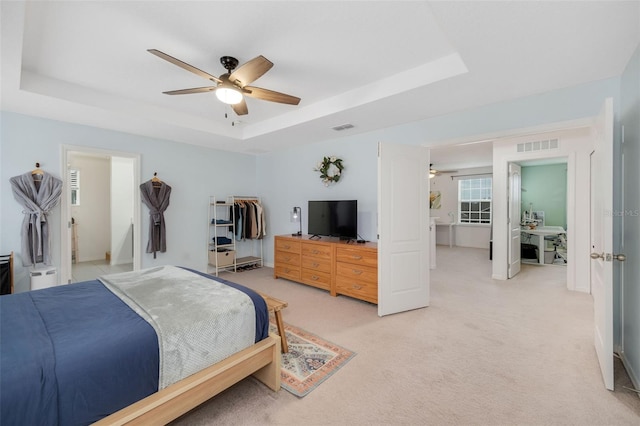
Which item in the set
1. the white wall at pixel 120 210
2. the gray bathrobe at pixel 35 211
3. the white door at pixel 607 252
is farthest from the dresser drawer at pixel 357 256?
the white wall at pixel 120 210

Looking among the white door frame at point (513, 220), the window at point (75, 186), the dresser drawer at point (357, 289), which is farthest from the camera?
the window at point (75, 186)

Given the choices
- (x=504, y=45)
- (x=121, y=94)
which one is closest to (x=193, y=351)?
(x=504, y=45)

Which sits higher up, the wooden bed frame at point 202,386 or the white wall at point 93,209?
the white wall at point 93,209

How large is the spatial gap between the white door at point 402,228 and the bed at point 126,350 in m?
1.76

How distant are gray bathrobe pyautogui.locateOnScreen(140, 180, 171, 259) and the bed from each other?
229 centimetres

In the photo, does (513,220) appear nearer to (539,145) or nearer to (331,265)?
(539,145)

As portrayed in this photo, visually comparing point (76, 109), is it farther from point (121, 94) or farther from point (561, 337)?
point (561, 337)

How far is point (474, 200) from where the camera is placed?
835 centimetres

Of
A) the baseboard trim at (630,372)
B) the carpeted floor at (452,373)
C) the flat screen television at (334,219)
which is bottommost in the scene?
the carpeted floor at (452,373)

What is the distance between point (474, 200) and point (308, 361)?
7.93 metres

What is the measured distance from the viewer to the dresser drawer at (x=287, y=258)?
14.8 feet

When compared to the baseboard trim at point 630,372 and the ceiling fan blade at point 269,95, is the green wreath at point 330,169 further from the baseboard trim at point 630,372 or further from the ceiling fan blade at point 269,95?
the baseboard trim at point 630,372

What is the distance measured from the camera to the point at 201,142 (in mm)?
4793

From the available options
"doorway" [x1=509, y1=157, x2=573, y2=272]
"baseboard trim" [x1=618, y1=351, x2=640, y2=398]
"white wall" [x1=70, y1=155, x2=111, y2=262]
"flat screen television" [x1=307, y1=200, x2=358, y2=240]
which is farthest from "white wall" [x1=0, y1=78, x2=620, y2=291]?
"doorway" [x1=509, y1=157, x2=573, y2=272]
